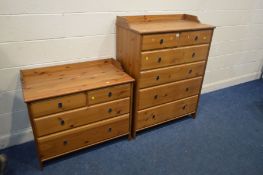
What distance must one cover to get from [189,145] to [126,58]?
1.03 meters

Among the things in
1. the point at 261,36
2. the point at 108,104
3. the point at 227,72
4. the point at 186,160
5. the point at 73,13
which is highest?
the point at 73,13

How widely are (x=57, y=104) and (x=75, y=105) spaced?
138 mm

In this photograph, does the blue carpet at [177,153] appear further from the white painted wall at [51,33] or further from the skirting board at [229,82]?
the skirting board at [229,82]

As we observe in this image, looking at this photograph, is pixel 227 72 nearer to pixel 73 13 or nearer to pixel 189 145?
pixel 189 145

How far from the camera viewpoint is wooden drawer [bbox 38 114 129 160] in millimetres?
1771

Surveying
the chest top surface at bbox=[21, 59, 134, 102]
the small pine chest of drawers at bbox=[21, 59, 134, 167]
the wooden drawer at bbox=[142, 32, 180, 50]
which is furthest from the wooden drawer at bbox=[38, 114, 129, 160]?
the wooden drawer at bbox=[142, 32, 180, 50]

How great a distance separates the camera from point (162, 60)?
1970 millimetres

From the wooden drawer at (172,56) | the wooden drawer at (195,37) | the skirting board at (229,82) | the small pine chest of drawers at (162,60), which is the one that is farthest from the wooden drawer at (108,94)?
the skirting board at (229,82)

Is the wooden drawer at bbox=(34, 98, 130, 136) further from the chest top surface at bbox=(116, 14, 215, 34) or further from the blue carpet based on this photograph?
the chest top surface at bbox=(116, 14, 215, 34)

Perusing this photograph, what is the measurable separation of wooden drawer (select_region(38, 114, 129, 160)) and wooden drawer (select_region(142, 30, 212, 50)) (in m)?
0.67

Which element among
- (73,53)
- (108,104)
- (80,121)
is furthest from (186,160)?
(73,53)

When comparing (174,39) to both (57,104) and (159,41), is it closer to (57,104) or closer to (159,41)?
(159,41)

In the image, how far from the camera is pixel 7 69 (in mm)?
1818

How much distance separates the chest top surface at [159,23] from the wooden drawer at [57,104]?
0.70m
